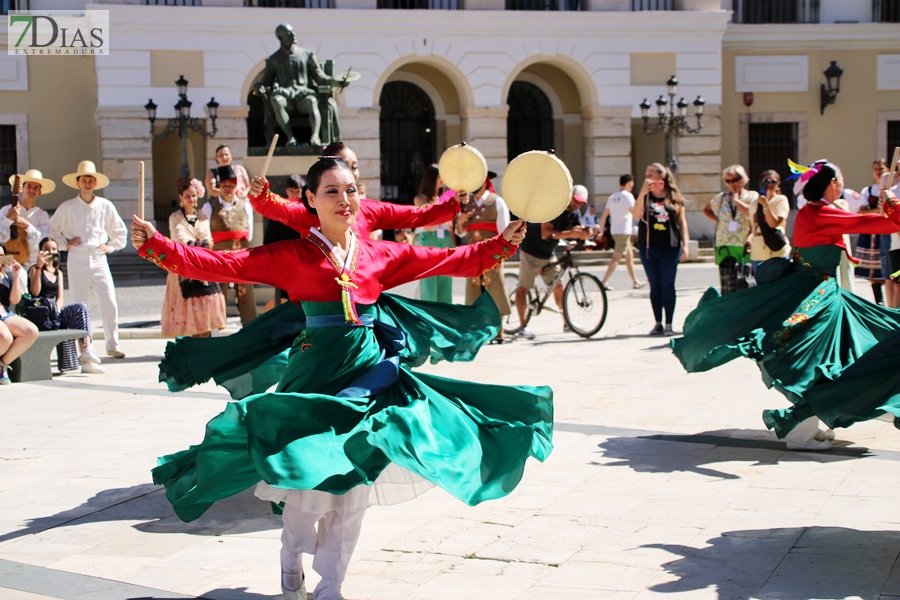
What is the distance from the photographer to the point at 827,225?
6.18 metres

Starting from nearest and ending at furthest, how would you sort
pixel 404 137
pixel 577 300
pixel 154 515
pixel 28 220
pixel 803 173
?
pixel 154 515 < pixel 803 173 < pixel 28 220 < pixel 577 300 < pixel 404 137

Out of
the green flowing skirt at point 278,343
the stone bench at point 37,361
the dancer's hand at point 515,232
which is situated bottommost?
the stone bench at point 37,361

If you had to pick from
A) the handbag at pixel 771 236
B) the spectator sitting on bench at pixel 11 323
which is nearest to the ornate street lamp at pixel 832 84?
the handbag at pixel 771 236

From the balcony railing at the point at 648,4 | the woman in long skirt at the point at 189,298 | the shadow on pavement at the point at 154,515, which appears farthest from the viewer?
the balcony railing at the point at 648,4

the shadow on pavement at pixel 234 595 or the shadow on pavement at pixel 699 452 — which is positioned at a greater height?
the shadow on pavement at pixel 699 452

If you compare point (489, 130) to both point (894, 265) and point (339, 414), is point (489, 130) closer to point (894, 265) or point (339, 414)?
point (894, 265)

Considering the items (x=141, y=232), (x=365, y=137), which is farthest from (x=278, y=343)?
(x=365, y=137)

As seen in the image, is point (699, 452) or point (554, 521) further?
point (699, 452)

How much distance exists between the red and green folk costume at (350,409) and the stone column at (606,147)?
21.5 metres

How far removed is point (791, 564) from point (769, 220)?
252 inches

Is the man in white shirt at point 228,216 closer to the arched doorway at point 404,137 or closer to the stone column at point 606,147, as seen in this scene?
the stone column at point 606,147

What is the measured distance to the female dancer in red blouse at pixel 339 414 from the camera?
353 cm

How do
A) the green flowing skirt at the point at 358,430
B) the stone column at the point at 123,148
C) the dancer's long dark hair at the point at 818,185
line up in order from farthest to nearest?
the stone column at the point at 123,148, the dancer's long dark hair at the point at 818,185, the green flowing skirt at the point at 358,430

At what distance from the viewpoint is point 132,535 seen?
479 cm
